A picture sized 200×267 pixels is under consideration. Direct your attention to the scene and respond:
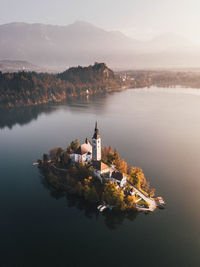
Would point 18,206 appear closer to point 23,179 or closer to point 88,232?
point 23,179

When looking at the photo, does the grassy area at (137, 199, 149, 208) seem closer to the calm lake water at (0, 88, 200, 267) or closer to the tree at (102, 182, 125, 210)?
the calm lake water at (0, 88, 200, 267)

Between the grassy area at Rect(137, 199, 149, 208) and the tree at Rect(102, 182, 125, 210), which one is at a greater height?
the tree at Rect(102, 182, 125, 210)

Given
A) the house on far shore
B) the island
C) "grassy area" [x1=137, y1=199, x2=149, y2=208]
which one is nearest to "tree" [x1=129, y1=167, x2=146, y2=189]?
the island

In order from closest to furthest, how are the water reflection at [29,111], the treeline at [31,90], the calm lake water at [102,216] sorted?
the calm lake water at [102,216] → the water reflection at [29,111] → the treeline at [31,90]

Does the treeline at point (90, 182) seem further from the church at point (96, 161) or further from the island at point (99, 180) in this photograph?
the church at point (96, 161)

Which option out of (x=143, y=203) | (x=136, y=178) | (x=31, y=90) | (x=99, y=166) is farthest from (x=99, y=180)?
(x=31, y=90)

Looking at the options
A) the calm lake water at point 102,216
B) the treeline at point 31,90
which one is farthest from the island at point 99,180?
the treeline at point 31,90

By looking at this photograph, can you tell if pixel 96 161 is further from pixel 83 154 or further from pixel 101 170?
pixel 83 154
